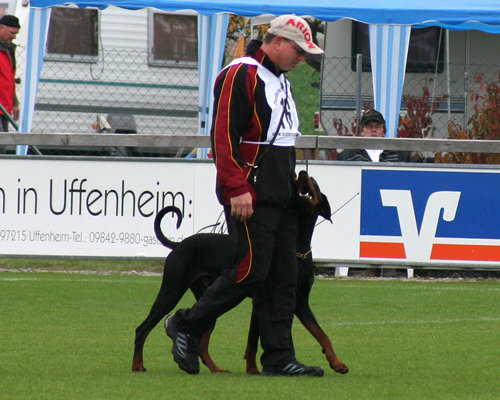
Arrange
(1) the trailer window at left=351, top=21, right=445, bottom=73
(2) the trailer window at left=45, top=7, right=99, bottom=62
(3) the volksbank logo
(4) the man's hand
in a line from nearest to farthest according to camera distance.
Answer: (4) the man's hand < (3) the volksbank logo < (1) the trailer window at left=351, top=21, right=445, bottom=73 < (2) the trailer window at left=45, top=7, right=99, bottom=62

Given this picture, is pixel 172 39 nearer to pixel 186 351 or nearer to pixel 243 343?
pixel 243 343

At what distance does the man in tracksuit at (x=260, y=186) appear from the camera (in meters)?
5.42

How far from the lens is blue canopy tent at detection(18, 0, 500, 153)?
13484mm

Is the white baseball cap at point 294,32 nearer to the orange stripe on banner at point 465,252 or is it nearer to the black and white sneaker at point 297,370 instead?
the black and white sneaker at point 297,370

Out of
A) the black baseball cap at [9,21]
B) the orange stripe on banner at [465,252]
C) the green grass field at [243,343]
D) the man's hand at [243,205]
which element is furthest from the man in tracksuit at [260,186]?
the black baseball cap at [9,21]

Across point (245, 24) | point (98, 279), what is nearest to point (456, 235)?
point (98, 279)

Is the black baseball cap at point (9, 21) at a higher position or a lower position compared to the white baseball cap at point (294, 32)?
higher

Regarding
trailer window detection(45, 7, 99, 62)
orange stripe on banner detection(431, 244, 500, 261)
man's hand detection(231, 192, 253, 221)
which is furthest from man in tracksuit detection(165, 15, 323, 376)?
trailer window detection(45, 7, 99, 62)

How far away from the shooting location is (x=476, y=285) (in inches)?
405

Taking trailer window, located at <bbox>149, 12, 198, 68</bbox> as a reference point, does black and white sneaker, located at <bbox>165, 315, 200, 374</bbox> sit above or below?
below

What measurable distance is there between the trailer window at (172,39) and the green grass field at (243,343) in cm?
782

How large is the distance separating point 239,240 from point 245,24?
17393 mm

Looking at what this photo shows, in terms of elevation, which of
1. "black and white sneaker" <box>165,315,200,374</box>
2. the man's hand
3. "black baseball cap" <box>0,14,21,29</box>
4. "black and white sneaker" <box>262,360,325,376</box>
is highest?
"black baseball cap" <box>0,14,21,29</box>

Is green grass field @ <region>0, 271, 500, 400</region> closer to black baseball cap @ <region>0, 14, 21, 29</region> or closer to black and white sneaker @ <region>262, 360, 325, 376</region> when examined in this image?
black and white sneaker @ <region>262, 360, 325, 376</region>
